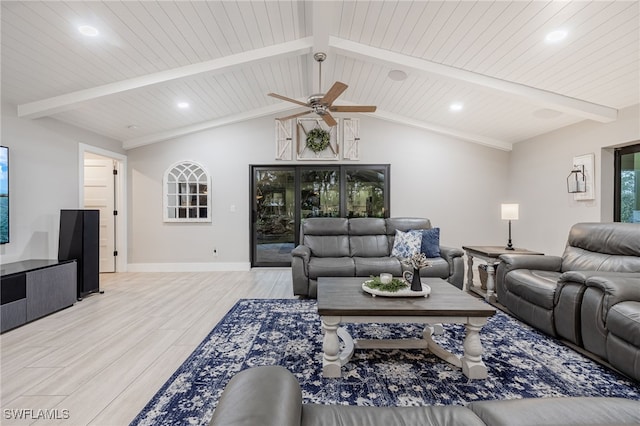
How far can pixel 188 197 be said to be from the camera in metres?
5.75

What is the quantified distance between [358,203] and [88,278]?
14.3 ft

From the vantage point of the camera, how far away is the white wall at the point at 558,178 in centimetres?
373

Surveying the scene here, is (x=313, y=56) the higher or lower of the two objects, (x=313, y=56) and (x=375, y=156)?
the higher

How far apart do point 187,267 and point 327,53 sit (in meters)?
4.42

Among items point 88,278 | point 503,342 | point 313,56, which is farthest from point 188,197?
point 503,342

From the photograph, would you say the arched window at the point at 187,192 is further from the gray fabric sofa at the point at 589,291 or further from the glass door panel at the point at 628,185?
the glass door panel at the point at 628,185

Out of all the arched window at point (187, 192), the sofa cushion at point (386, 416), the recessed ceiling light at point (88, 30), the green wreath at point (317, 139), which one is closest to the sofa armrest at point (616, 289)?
the sofa cushion at point (386, 416)

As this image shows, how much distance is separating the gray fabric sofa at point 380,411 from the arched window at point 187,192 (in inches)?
201

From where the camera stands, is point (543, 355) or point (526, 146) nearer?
point (543, 355)

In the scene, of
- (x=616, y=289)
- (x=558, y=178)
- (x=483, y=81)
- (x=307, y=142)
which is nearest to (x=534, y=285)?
(x=616, y=289)

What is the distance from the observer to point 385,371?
217 cm

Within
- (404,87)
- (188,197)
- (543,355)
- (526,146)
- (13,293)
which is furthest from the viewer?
(188,197)

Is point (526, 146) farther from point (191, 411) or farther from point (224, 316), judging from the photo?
point (191, 411)

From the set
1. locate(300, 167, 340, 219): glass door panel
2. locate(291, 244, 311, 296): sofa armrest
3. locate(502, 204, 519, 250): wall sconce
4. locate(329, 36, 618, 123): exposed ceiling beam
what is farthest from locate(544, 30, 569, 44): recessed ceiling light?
locate(300, 167, 340, 219): glass door panel
